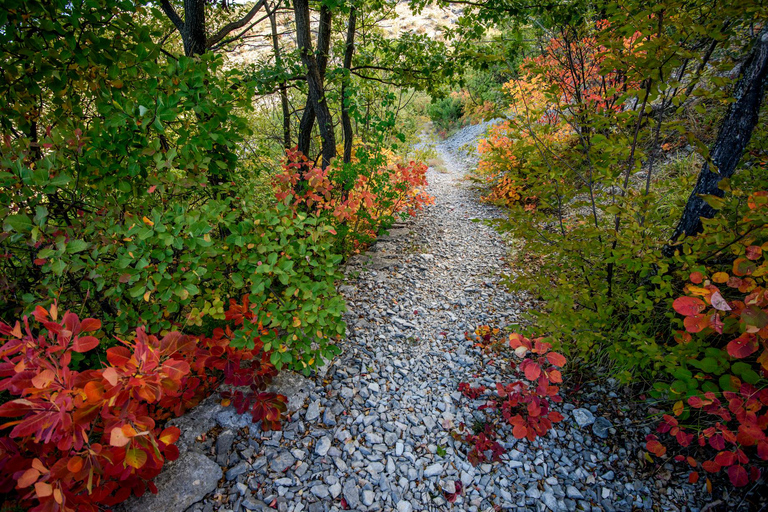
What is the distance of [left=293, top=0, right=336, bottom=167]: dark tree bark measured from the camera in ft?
13.8

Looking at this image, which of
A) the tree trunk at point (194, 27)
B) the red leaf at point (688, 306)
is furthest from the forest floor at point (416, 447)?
the tree trunk at point (194, 27)

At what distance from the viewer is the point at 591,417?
101 inches

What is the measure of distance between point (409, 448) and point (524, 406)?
997 millimetres

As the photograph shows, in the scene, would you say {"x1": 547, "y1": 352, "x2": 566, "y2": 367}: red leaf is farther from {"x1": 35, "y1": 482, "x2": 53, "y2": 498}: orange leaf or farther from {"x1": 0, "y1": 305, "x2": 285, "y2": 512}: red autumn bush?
{"x1": 35, "y1": 482, "x2": 53, "y2": 498}: orange leaf

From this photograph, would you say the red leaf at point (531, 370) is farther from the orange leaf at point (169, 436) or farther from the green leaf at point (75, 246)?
the green leaf at point (75, 246)

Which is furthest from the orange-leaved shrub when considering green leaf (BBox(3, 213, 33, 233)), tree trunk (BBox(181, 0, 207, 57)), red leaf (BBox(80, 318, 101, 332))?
red leaf (BBox(80, 318, 101, 332))

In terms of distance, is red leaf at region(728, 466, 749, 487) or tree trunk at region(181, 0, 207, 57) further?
tree trunk at region(181, 0, 207, 57)

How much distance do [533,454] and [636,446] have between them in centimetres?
70

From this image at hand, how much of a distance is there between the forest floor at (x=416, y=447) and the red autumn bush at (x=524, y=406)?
0.09 meters

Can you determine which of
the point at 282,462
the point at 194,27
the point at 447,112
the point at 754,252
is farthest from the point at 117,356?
the point at 447,112

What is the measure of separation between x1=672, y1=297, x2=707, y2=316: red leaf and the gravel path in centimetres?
129

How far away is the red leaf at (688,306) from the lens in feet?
5.37

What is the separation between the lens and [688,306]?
1.65m

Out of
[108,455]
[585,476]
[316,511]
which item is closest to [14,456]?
[108,455]
